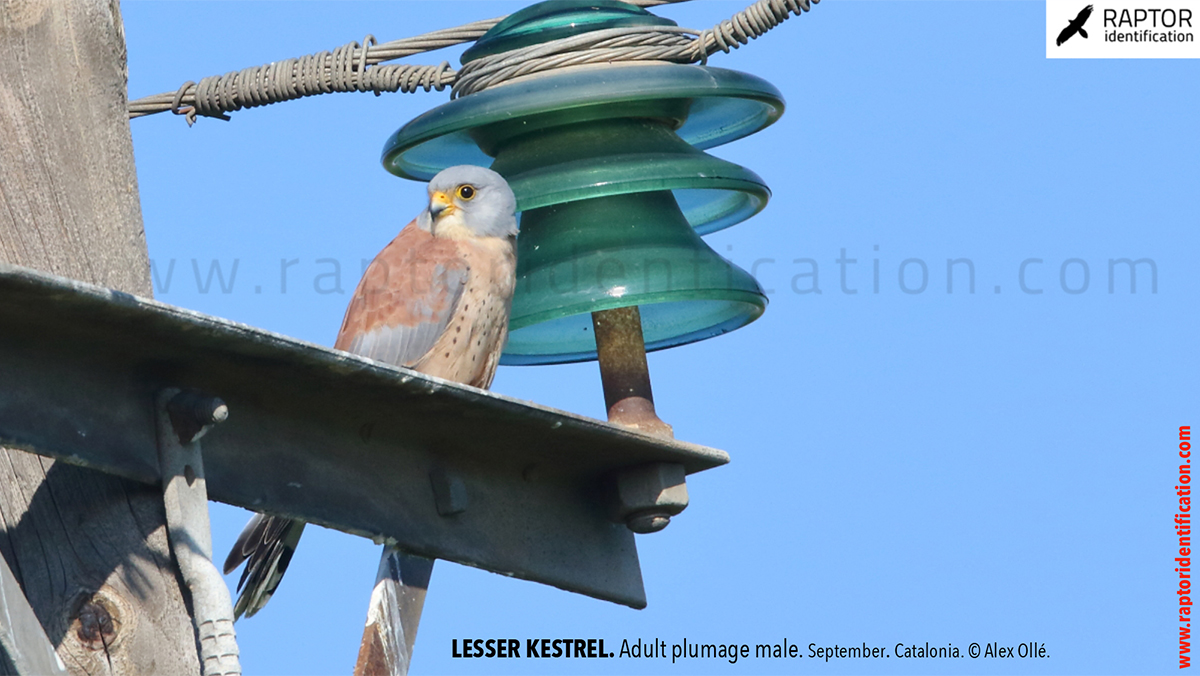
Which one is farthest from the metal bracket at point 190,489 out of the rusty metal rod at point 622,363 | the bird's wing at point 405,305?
the bird's wing at point 405,305

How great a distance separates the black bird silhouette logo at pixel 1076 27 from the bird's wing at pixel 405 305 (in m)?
2.59

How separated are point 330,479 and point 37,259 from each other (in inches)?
25.8

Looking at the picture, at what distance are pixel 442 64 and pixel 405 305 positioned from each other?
2.75 ft

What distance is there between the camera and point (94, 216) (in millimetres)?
2760

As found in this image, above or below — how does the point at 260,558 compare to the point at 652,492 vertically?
below

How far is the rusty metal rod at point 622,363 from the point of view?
138 inches

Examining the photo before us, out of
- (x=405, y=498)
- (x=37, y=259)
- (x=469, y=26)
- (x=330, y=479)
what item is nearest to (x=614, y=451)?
(x=405, y=498)

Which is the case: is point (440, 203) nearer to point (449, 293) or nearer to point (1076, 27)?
point (449, 293)

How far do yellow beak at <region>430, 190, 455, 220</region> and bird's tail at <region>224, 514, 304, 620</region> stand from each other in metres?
1.83

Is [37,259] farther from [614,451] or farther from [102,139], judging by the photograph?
[614,451]

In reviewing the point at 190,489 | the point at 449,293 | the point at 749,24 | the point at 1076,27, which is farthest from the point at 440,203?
the point at 190,489

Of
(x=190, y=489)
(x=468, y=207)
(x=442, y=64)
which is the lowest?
(x=190, y=489)

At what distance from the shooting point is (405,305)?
477 cm

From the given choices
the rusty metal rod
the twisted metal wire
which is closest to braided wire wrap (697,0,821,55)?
the twisted metal wire
